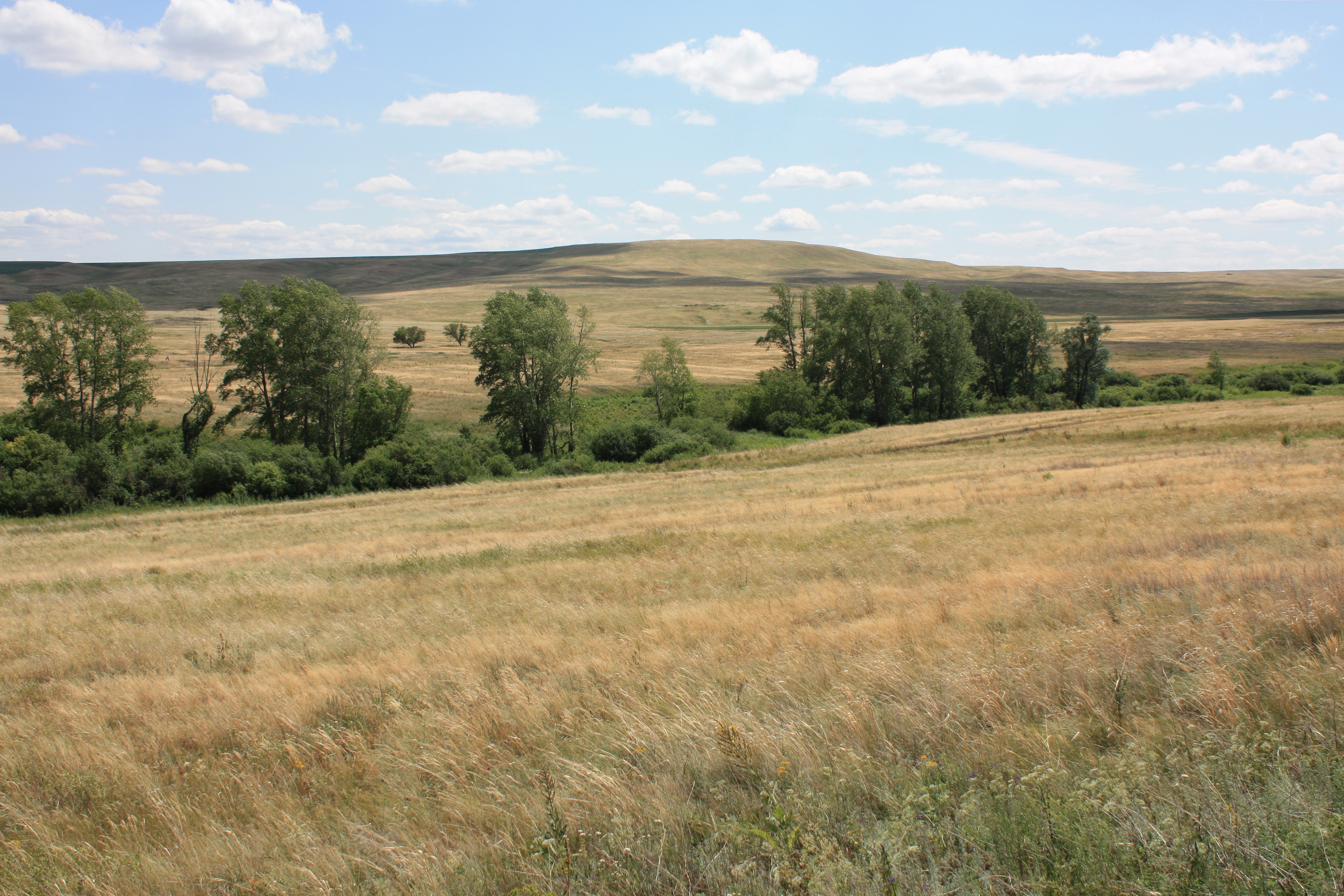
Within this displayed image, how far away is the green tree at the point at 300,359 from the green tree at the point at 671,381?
23062mm

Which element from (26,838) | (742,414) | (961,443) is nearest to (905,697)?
(26,838)

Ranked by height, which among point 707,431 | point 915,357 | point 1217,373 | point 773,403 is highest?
point 915,357

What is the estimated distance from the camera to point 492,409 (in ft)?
184

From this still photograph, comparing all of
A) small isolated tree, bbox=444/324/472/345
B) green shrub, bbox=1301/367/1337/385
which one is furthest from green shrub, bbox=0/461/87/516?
green shrub, bbox=1301/367/1337/385

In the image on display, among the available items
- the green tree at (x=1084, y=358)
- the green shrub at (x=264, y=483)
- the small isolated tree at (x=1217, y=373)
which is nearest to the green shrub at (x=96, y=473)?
the green shrub at (x=264, y=483)

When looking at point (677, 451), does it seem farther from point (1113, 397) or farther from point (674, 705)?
point (674, 705)

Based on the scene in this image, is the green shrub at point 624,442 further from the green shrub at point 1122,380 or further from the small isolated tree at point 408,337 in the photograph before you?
the small isolated tree at point 408,337

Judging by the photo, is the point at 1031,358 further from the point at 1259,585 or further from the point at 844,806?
the point at 844,806

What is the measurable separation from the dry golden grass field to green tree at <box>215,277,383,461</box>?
39.2 meters

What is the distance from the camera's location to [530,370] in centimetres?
5591

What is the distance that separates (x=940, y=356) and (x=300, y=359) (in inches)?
2098

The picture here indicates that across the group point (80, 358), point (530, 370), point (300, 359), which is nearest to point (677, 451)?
point (530, 370)

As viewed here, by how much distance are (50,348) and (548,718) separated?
2213 inches

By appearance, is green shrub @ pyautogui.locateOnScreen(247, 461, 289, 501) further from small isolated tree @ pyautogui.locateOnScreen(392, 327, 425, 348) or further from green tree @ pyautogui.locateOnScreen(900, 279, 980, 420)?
small isolated tree @ pyautogui.locateOnScreen(392, 327, 425, 348)
